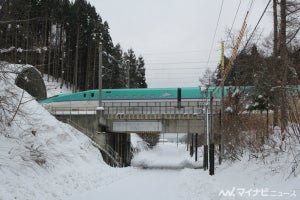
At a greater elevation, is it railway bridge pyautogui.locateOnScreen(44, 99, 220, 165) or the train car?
the train car

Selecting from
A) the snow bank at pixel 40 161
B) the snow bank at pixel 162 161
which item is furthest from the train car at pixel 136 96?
the snow bank at pixel 40 161

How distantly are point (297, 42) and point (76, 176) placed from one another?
1296 centimetres

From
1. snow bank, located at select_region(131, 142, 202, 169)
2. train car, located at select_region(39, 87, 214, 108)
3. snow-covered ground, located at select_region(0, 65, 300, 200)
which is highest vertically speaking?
train car, located at select_region(39, 87, 214, 108)

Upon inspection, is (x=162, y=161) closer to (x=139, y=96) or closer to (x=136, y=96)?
(x=139, y=96)

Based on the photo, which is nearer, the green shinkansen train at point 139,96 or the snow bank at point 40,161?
the snow bank at point 40,161

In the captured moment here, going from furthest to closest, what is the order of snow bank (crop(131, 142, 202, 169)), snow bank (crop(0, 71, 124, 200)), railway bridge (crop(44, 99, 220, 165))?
snow bank (crop(131, 142, 202, 169)), railway bridge (crop(44, 99, 220, 165)), snow bank (crop(0, 71, 124, 200))

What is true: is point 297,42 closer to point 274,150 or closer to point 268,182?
point 274,150

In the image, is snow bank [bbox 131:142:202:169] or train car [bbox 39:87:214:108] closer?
snow bank [bbox 131:142:202:169]

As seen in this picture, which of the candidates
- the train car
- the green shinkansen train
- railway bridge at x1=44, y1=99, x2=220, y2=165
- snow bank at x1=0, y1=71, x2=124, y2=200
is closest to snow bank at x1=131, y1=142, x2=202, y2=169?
railway bridge at x1=44, y1=99, x2=220, y2=165

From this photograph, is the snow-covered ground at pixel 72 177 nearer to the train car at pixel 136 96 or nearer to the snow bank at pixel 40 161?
the snow bank at pixel 40 161

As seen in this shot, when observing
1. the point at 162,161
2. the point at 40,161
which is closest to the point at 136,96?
the point at 162,161

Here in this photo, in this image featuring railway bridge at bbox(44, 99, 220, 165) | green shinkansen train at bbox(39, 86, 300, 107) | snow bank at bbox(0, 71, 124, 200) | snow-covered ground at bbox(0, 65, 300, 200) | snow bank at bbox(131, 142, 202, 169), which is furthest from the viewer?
green shinkansen train at bbox(39, 86, 300, 107)

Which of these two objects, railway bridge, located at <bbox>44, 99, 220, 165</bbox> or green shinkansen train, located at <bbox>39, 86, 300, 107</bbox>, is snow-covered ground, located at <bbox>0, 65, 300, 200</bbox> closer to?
railway bridge, located at <bbox>44, 99, 220, 165</bbox>

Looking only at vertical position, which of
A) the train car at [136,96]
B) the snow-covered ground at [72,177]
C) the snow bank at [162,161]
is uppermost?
the train car at [136,96]
